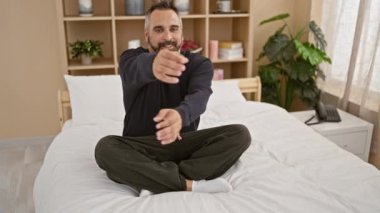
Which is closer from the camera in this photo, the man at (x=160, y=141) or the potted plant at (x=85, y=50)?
the man at (x=160, y=141)

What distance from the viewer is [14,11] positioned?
283 centimetres

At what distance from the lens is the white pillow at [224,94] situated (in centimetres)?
253

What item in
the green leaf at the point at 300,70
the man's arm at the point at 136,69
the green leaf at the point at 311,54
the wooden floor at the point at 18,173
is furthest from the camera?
the green leaf at the point at 300,70

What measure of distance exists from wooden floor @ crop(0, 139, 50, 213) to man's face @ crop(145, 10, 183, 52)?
1284 mm

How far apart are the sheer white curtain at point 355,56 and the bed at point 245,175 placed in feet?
2.15

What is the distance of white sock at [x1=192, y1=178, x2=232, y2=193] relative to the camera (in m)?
1.46

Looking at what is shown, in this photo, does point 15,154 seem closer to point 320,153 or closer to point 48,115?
point 48,115

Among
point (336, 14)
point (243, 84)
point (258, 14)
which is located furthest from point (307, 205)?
point (258, 14)

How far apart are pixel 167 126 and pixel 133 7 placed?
70.2 inches

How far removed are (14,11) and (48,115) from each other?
876 mm

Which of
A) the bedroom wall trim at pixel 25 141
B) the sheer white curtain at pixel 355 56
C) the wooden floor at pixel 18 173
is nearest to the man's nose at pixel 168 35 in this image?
the wooden floor at pixel 18 173

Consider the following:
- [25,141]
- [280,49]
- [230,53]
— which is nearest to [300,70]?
[280,49]

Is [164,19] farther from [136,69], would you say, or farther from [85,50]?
[85,50]

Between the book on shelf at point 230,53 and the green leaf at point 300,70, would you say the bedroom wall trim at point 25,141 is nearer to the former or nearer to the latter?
the book on shelf at point 230,53
